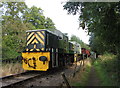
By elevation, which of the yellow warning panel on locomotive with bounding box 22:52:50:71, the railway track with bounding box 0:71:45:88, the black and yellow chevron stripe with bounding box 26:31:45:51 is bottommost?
the railway track with bounding box 0:71:45:88

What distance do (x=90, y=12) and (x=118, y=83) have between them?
2596 millimetres

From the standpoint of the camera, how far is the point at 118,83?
4703 millimetres

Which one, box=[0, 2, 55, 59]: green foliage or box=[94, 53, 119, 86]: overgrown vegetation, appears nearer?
box=[94, 53, 119, 86]: overgrown vegetation

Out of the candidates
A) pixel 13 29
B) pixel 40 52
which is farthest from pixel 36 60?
pixel 13 29

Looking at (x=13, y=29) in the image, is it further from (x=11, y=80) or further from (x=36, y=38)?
(x=11, y=80)

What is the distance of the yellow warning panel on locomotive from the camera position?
26.7 ft

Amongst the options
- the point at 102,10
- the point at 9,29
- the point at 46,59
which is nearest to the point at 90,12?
the point at 102,10

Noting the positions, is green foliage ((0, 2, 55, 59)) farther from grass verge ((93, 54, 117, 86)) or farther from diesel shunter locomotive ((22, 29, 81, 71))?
grass verge ((93, 54, 117, 86))

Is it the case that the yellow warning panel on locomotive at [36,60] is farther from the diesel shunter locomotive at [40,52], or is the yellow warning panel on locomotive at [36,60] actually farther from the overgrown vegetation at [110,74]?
the overgrown vegetation at [110,74]

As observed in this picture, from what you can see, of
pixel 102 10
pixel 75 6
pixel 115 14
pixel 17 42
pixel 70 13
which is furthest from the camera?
pixel 17 42

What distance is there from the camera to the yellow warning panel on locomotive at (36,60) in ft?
26.7

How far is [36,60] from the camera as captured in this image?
27.8 ft

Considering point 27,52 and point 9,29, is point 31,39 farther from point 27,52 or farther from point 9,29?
point 9,29

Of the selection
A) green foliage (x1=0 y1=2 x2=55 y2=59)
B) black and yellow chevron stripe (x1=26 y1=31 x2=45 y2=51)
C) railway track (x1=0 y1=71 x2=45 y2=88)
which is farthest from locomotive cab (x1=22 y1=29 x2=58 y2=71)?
green foliage (x1=0 y1=2 x2=55 y2=59)
